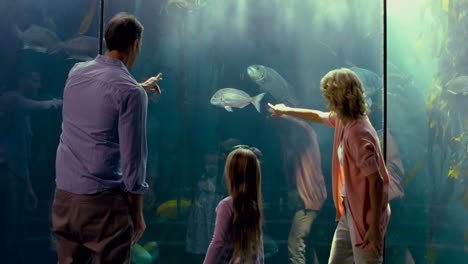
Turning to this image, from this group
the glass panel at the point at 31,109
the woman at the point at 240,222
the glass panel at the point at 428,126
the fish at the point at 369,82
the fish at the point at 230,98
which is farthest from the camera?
the glass panel at the point at 428,126

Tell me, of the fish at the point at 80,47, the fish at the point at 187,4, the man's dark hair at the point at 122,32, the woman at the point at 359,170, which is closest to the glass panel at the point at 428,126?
the fish at the point at 187,4

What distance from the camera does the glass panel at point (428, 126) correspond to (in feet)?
22.9

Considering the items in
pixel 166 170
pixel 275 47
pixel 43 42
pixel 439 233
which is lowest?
pixel 439 233

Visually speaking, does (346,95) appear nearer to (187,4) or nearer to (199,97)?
→ (187,4)

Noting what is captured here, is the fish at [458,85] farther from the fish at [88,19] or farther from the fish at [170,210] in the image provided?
the fish at [88,19]

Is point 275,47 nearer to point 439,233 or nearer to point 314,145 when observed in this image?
point 314,145

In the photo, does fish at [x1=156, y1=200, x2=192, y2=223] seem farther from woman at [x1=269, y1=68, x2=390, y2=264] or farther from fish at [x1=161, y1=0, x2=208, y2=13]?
woman at [x1=269, y1=68, x2=390, y2=264]

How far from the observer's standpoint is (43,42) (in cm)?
543

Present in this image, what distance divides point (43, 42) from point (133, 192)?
15.4ft

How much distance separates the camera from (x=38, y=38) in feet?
17.5

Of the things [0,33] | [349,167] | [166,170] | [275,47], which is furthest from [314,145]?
[349,167]

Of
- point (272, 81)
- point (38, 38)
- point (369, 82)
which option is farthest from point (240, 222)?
point (369, 82)

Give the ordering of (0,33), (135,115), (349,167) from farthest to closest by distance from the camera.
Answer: (0,33) < (349,167) < (135,115)

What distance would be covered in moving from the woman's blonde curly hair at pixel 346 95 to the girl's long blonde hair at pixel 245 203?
1.62ft
